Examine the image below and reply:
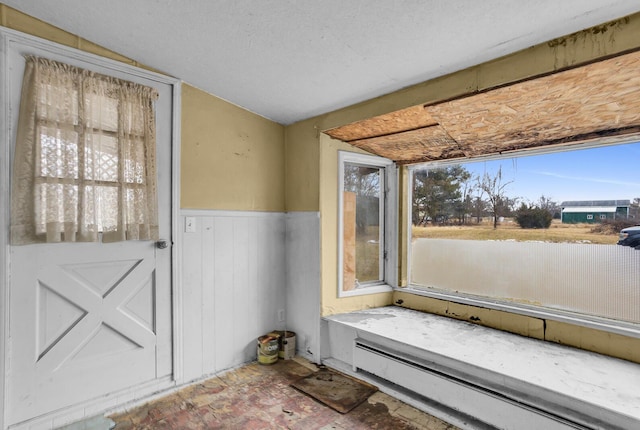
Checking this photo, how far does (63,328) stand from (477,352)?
8.44ft

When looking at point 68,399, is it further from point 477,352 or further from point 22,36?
point 477,352

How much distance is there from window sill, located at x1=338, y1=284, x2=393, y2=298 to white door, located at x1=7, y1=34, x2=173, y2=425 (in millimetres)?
1444

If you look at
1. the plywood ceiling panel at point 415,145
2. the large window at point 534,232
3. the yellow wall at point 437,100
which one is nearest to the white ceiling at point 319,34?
the yellow wall at point 437,100

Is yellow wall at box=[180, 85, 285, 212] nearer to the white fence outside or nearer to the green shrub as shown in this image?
the white fence outside

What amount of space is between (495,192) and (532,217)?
325 mm

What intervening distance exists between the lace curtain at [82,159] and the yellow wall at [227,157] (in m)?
0.28

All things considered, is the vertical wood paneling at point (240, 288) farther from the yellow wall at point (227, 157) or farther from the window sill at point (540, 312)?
the window sill at point (540, 312)

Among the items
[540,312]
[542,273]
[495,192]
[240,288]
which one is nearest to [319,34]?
[495,192]

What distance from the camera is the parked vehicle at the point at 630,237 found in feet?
6.35

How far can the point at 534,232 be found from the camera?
2340 millimetres

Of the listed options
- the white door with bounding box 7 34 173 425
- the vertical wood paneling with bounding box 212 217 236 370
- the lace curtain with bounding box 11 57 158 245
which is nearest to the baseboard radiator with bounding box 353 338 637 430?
the vertical wood paneling with bounding box 212 217 236 370

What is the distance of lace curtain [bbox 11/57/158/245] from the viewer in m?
1.88

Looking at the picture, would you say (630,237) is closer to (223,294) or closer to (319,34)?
(319,34)

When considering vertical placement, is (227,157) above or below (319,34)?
below
